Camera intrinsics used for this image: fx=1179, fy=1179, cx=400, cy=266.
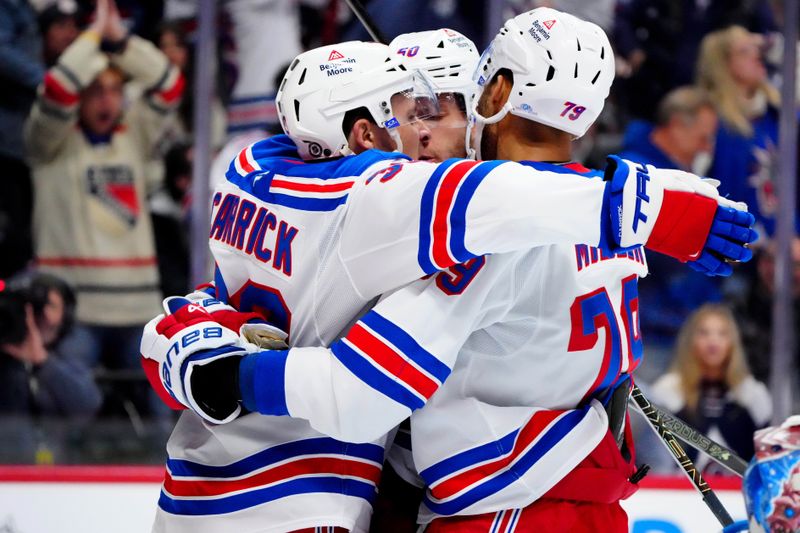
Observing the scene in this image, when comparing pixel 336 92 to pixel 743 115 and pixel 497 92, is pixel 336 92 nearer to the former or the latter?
pixel 497 92

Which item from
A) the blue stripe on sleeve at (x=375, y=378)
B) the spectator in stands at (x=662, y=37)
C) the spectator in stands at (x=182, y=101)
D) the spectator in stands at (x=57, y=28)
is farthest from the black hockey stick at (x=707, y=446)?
the spectator in stands at (x=57, y=28)

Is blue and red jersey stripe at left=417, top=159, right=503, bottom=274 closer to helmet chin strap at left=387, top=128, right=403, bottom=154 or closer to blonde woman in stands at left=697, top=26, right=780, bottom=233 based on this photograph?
helmet chin strap at left=387, top=128, right=403, bottom=154

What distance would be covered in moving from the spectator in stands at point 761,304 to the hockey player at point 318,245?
132 inches

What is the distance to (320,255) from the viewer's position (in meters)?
1.78

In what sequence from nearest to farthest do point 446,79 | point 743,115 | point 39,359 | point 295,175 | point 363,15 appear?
point 295,175 < point 446,79 < point 363,15 < point 39,359 < point 743,115

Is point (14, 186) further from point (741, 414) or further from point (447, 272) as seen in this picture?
point (447, 272)

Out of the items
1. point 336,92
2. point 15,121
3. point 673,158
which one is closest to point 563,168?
point 336,92

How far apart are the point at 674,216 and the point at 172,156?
3.74 m

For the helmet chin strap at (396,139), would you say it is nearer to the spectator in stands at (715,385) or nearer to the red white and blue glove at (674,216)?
the red white and blue glove at (674,216)

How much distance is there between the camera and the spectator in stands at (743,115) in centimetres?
502

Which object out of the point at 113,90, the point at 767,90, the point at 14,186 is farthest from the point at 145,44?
the point at 767,90

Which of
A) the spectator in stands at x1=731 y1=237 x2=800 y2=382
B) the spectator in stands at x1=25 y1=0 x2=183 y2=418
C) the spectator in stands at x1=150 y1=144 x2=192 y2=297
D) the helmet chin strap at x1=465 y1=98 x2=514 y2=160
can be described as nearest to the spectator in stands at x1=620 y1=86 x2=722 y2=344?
the spectator in stands at x1=731 y1=237 x2=800 y2=382

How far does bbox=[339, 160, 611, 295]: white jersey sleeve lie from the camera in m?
1.58

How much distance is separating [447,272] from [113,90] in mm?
3648
